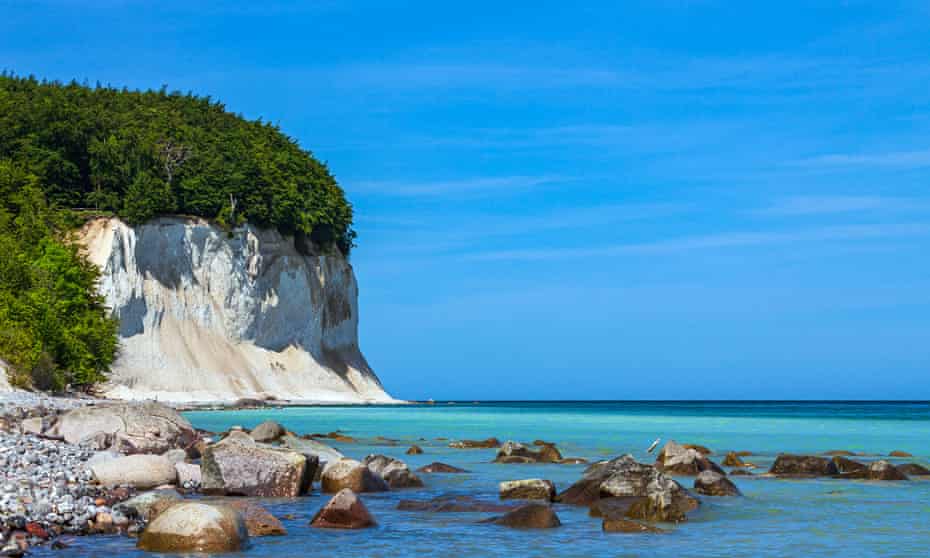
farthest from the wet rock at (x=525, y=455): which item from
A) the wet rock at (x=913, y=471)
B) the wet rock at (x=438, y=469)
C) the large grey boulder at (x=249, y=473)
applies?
the large grey boulder at (x=249, y=473)

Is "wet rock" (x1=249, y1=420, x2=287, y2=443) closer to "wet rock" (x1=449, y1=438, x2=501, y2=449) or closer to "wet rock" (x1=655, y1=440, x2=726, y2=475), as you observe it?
"wet rock" (x1=449, y1=438, x2=501, y2=449)

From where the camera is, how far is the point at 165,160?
269 feet

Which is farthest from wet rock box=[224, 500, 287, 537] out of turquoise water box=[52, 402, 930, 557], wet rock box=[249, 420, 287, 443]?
wet rock box=[249, 420, 287, 443]

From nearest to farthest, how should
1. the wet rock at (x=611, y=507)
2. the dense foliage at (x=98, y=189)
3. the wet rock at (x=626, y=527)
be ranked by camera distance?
the wet rock at (x=626, y=527)
the wet rock at (x=611, y=507)
the dense foliage at (x=98, y=189)

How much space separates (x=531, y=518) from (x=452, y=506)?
8.32ft

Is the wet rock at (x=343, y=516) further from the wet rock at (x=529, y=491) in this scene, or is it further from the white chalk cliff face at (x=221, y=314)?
the white chalk cliff face at (x=221, y=314)

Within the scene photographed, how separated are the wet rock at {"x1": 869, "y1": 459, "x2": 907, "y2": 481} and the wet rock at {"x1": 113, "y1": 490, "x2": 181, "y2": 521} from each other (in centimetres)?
1535

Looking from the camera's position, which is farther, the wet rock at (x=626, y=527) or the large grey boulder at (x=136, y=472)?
the large grey boulder at (x=136, y=472)

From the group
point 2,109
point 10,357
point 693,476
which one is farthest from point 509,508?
point 2,109

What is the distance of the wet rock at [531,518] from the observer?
50.3 ft

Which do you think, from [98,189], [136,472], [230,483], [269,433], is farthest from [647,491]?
[98,189]

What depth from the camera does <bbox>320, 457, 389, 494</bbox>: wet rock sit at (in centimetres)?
2005

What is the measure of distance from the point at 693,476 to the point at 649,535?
8781 millimetres

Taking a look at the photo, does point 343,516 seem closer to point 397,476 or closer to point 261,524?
point 261,524
